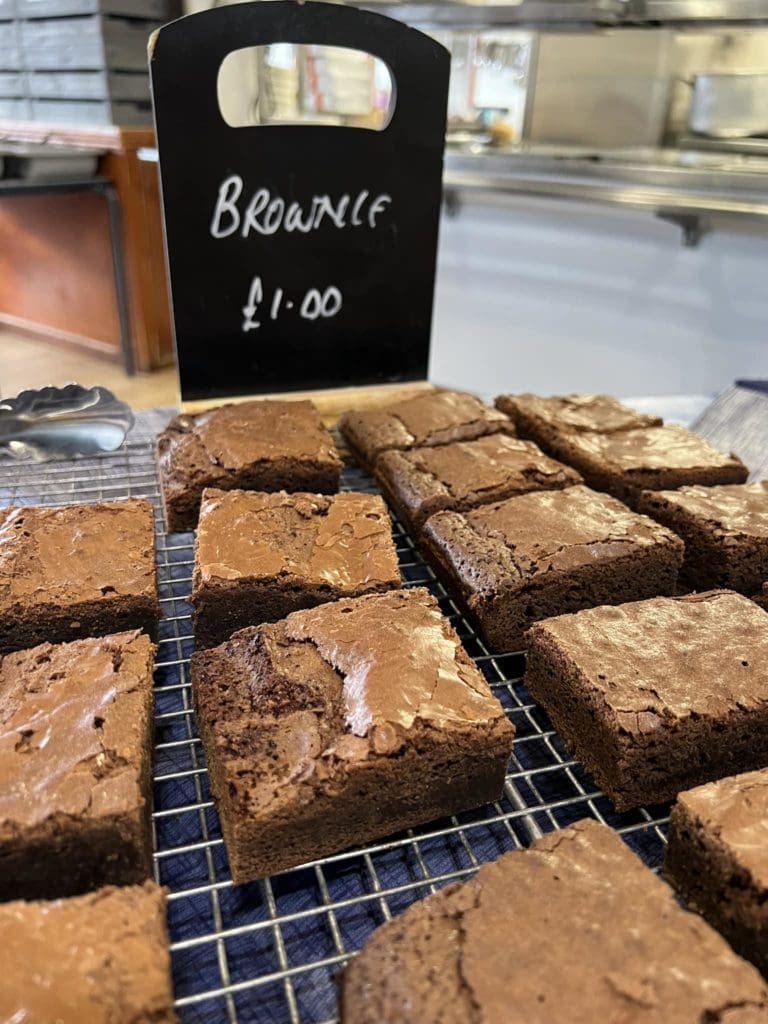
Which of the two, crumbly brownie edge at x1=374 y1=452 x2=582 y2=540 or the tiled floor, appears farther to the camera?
the tiled floor

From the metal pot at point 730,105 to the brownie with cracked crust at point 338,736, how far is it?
5.36m

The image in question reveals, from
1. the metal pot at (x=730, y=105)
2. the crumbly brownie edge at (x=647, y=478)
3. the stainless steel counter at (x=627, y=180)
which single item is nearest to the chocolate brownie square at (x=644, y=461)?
the crumbly brownie edge at (x=647, y=478)

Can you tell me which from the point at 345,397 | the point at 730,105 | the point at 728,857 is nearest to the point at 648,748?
the point at 728,857

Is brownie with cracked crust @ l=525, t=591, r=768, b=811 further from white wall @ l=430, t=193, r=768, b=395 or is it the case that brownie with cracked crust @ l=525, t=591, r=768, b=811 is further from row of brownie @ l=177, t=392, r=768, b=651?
white wall @ l=430, t=193, r=768, b=395

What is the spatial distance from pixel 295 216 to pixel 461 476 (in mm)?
996

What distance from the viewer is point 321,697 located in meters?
1.37

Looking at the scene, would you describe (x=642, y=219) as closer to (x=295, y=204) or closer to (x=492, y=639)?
(x=295, y=204)

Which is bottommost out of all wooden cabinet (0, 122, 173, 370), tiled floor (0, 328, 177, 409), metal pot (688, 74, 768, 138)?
tiled floor (0, 328, 177, 409)

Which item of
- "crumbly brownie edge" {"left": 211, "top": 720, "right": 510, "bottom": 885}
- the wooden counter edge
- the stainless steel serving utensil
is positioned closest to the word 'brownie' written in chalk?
the wooden counter edge

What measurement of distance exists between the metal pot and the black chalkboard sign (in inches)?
152

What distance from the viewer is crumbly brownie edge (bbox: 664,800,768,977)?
110 centimetres

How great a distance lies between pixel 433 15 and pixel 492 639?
3994 mm

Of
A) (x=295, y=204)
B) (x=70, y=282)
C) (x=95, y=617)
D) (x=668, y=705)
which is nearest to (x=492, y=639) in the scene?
(x=668, y=705)

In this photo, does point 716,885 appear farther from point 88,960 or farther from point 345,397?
point 345,397
